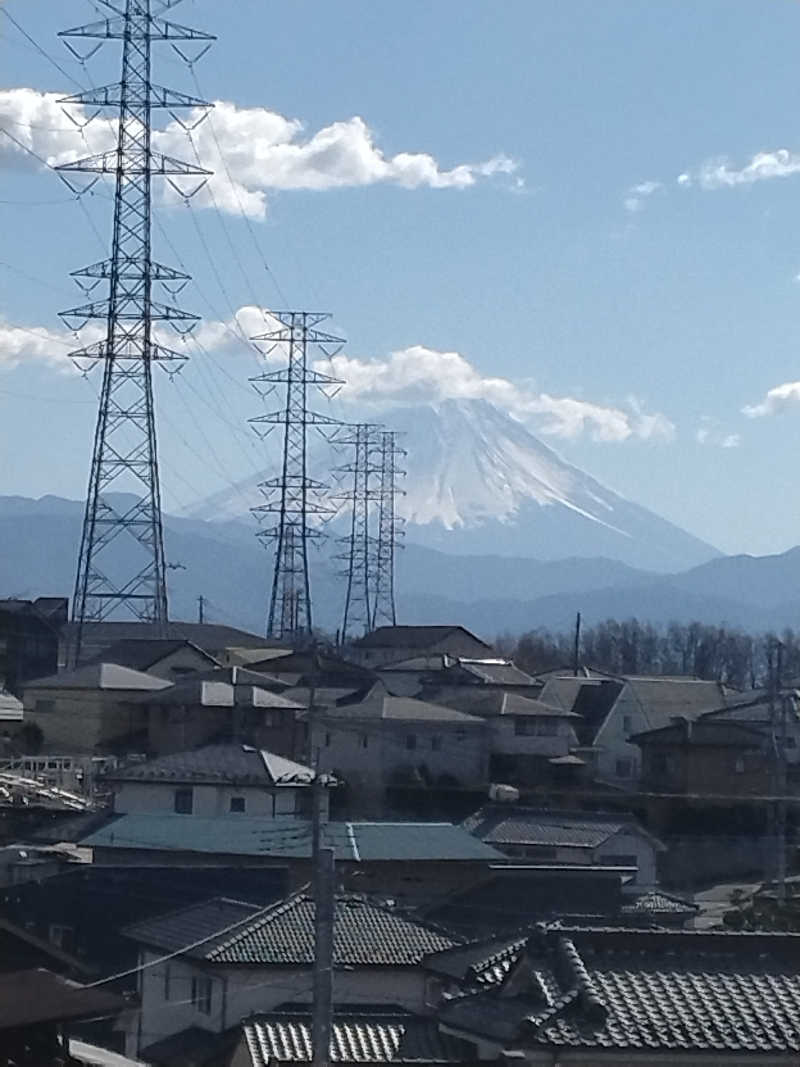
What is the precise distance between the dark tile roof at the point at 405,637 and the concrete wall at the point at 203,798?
25008 millimetres

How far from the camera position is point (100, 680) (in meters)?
33.8

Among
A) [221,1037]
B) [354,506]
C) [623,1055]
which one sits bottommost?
[221,1037]

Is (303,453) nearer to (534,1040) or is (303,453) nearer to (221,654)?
(221,654)

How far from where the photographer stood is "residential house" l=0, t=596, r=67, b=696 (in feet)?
138

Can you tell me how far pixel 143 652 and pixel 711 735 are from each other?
14067 millimetres

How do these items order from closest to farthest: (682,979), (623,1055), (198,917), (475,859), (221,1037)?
(623,1055) → (682,979) → (221,1037) → (198,917) → (475,859)

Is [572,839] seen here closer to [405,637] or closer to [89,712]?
[89,712]

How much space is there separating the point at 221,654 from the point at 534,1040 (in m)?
38.2

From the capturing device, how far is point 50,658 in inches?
1698

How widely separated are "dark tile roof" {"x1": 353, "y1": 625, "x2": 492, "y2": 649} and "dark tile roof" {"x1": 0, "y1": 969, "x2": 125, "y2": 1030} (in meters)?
41.0

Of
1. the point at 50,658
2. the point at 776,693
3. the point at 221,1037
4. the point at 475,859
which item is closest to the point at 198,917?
the point at 221,1037

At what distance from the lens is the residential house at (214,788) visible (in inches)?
1011

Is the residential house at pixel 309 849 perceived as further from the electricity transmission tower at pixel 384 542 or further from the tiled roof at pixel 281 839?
the electricity transmission tower at pixel 384 542

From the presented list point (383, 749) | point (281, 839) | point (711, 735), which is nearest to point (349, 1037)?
point (281, 839)
